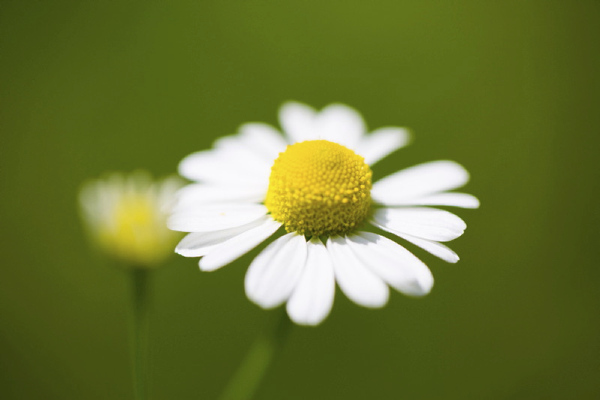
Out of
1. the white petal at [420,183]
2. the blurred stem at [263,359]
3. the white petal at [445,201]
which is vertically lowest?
the blurred stem at [263,359]

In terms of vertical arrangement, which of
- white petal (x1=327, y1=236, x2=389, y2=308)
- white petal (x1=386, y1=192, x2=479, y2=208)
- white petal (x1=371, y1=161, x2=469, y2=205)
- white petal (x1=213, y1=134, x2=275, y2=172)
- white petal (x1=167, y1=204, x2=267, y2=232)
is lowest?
white petal (x1=327, y1=236, x2=389, y2=308)

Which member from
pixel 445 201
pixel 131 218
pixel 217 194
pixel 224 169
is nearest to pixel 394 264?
pixel 445 201

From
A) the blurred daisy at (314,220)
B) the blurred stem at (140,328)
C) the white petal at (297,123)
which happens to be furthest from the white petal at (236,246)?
the white petal at (297,123)

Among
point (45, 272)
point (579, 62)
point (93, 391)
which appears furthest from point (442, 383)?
point (579, 62)

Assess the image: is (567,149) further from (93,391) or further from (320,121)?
(93,391)

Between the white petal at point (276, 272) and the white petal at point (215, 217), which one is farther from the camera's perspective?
the white petal at point (215, 217)

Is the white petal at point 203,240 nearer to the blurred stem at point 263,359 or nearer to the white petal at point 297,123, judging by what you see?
the blurred stem at point 263,359

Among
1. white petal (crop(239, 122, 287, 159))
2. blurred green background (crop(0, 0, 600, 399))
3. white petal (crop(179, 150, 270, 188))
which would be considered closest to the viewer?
white petal (crop(179, 150, 270, 188))

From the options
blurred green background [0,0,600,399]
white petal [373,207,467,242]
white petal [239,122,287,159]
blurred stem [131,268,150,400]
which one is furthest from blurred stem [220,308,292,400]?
blurred green background [0,0,600,399]

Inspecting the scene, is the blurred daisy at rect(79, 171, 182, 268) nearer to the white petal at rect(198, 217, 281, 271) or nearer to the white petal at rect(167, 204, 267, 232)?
the white petal at rect(167, 204, 267, 232)
